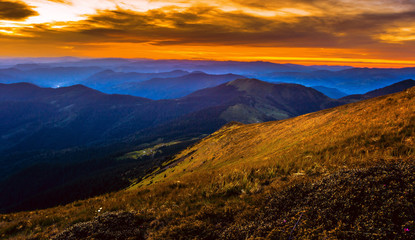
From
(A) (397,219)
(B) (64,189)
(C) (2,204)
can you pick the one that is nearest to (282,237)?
(A) (397,219)

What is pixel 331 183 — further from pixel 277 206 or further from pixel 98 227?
pixel 98 227

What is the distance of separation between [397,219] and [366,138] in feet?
35.0

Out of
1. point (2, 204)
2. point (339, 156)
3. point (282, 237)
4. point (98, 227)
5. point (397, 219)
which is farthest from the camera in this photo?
point (2, 204)

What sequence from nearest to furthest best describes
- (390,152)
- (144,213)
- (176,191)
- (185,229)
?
(185,229)
(144,213)
(390,152)
(176,191)

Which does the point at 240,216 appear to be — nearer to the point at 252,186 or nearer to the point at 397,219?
the point at 252,186

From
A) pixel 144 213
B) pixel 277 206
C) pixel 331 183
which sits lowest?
pixel 144 213

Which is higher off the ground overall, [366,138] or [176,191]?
[366,138]

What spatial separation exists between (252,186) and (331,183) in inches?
161

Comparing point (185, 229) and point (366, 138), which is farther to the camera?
point (366, 138)

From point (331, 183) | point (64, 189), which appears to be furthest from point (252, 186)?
point (64, 189)

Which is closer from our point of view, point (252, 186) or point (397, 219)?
point (397, 219)

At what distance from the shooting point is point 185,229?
693 cm

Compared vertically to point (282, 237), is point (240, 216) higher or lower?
lower

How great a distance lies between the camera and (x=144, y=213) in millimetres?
9266
